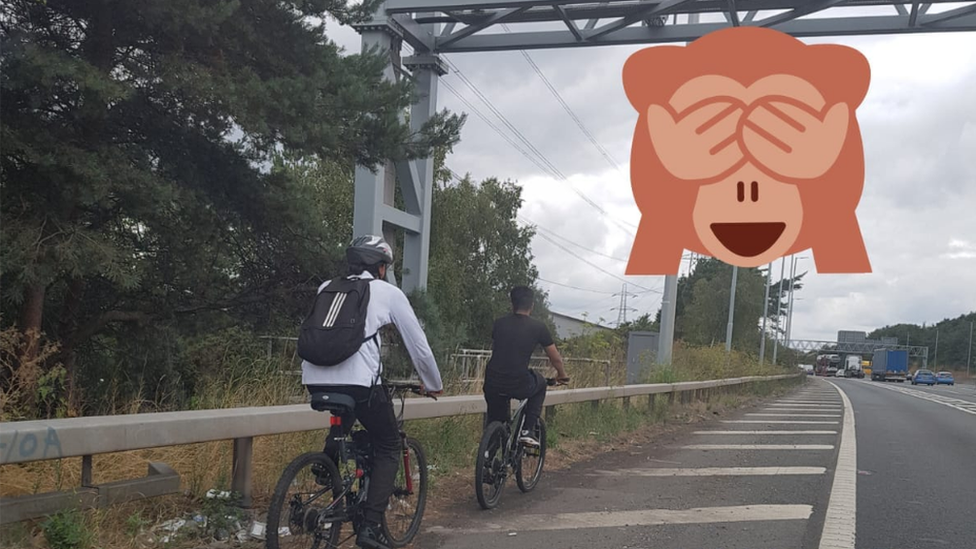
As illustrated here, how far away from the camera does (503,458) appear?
6.97 meters

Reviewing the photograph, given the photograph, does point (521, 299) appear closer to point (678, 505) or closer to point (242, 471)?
point (678, 505)

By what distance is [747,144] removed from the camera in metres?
11.3

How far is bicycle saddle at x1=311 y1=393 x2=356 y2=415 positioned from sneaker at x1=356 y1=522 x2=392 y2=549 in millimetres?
708

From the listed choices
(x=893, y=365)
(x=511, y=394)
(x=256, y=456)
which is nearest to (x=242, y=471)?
(x=256, y=456)

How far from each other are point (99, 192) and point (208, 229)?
142cm

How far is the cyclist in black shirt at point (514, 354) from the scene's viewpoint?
698cm

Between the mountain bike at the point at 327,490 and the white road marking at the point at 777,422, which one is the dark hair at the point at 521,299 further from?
the white road marking at the point at 777,422

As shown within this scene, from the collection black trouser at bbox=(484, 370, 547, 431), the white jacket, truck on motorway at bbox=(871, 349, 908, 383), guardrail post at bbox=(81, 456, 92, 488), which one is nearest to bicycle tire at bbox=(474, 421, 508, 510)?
black trouser at bbox=(484, 370, 547, 431)

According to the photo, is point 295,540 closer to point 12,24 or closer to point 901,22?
point 12,24

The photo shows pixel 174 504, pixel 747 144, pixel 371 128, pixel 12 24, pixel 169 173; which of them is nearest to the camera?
pixel 174 504

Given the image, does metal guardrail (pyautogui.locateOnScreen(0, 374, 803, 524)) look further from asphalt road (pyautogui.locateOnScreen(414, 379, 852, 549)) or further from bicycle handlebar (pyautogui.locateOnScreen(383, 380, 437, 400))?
asphalt road (pyautogui.locateOnScreen(414, 379, 852, 549))

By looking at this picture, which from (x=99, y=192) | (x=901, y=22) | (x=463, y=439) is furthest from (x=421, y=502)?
(x=901, y=22)

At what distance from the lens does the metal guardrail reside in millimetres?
4020

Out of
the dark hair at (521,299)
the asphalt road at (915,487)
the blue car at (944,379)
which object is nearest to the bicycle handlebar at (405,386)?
the dark hair at (521,299)
